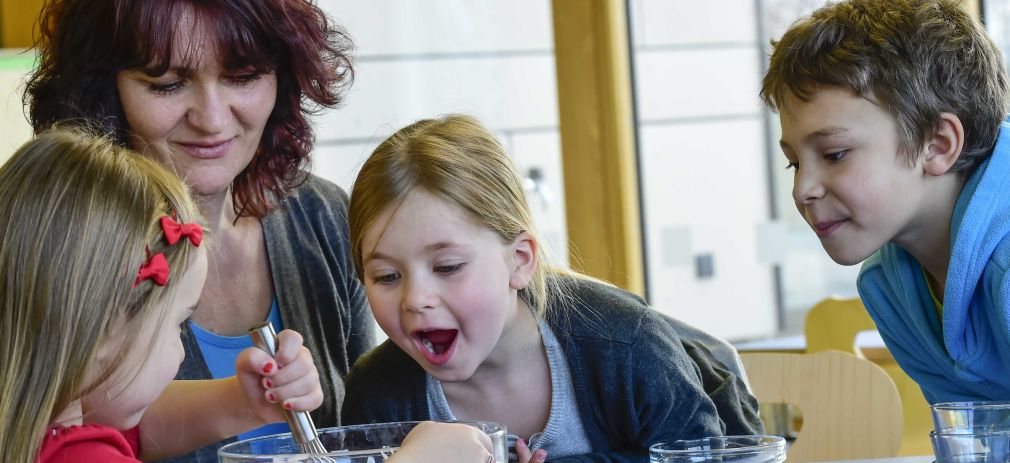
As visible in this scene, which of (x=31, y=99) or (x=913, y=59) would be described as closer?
(x=913, y=59)

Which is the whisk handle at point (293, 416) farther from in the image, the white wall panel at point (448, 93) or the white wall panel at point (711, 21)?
the white wall panel at point (711, 21)

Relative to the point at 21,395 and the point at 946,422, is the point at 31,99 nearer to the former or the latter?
the point at 21,395

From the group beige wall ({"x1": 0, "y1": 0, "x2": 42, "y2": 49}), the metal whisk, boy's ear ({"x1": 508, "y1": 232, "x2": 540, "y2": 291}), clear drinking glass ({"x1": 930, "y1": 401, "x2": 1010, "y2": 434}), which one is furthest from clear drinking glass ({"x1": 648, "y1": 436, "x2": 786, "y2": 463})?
beige wall ({"x1": 0, "y1": 0, "x2": 42, "y2": 49})

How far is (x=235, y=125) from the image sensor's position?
1504 mm

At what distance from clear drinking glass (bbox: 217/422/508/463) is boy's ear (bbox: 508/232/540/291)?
0.44 m

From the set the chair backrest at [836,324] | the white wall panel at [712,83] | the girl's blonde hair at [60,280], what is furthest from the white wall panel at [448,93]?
the girl's blonde hair at [60,280]

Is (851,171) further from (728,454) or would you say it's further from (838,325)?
Result: (838,325)

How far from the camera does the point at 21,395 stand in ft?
3.20

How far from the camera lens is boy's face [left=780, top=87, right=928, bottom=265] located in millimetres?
1341

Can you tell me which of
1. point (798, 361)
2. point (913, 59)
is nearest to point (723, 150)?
point (798, 361)

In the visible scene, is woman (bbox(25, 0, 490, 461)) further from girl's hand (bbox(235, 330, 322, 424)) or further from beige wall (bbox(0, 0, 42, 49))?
beige wall (bbox(0, 0, 42, 49))

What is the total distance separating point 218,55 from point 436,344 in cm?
44

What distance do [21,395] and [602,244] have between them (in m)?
2.65

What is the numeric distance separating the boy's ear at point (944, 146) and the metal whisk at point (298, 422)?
2.49 feet
